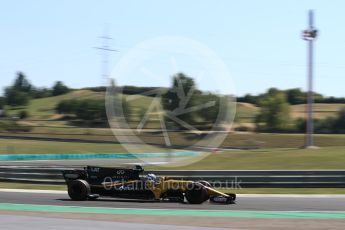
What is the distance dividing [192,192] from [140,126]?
6876 mm

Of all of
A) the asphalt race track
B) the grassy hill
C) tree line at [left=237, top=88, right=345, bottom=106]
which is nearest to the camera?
the asphalt race track

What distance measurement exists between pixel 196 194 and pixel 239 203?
3.71ft

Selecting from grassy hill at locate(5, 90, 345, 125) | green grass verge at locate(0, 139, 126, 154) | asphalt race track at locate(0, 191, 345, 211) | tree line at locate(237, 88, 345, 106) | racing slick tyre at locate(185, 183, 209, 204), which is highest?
tree line at locate(237, 88, 345, 106)

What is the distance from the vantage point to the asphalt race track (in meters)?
13.5

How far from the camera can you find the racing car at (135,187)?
47.7 ft

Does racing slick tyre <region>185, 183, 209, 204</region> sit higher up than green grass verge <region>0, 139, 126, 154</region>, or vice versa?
green grass verge <region>0, 139, 126, 154</region>

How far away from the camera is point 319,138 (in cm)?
7081

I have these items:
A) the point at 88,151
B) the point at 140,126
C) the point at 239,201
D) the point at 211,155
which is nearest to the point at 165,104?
the point at 140,126

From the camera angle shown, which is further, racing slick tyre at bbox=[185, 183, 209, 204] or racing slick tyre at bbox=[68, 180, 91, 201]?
racing slick tyre at bbox=[68, 180, 91, 201]

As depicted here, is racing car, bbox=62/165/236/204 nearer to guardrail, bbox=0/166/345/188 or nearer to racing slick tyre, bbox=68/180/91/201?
racing slick tyre, bbox=68/180/91/201

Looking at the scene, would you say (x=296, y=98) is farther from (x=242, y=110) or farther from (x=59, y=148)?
(x=59, y=148)

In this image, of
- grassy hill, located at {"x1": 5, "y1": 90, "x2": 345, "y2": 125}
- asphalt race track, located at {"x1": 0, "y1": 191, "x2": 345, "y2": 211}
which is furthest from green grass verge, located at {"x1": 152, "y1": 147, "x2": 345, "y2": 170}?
grassy hill, located at {"x1": 5, "y1": 90, "x2": 345, "y2": 125}

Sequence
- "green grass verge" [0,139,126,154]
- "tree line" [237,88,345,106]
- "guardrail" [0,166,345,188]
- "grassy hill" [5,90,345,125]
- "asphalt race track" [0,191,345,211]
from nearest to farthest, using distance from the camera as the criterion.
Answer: "asphalt race track" [0,191,345,211] → "guardrail" [0,166,345,188] → "green grass verge" [0,139,126,154] → "grassy hill" [5,90,345,125] → "tree line" [237,88,345,106]

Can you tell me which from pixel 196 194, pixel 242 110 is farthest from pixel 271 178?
pixel 242 110
